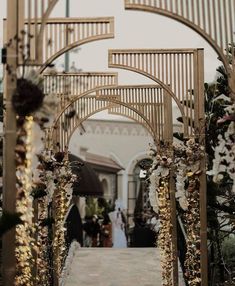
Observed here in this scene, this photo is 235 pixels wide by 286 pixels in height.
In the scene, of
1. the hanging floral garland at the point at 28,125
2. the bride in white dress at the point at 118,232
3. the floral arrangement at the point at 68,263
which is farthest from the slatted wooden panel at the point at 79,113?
the bride in white dress at the point at 118,232

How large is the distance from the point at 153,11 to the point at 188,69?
218 centimetres

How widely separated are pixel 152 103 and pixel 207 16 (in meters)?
3.81

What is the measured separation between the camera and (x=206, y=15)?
4.15 metres

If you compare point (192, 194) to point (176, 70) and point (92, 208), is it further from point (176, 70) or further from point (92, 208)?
point (92, 208)

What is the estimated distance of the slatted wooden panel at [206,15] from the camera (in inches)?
158

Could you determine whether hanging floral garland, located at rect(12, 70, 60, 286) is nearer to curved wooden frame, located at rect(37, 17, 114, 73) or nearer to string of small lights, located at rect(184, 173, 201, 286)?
curved wooden frame, located at rect(37, 17, 114, 73)

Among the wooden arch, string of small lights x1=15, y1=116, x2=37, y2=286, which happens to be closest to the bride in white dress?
the wooden arch

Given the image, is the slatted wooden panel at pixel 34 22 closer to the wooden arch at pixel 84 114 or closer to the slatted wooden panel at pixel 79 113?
the wooden arch at pixel 84 114

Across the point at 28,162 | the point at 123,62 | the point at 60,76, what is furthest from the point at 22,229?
the point at 123,62

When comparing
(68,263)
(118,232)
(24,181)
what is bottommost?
(118,232)

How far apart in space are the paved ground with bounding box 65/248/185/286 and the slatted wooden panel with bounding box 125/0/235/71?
202 inches

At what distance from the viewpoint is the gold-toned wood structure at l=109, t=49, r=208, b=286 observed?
5.73m

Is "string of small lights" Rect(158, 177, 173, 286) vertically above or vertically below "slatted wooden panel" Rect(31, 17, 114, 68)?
below

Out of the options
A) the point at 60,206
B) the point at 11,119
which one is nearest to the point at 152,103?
the point at 60,206
